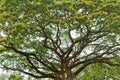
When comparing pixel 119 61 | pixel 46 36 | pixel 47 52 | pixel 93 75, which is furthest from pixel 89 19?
pixel 93 75

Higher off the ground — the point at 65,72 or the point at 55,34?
the point at 55,34

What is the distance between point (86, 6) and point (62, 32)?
2.89 m

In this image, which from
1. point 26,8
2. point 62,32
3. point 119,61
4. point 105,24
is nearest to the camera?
point 26,8

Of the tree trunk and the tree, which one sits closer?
the tree

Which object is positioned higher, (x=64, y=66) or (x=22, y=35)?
(x=22, y=35)

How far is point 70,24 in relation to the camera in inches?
458

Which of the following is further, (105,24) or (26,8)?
(105,24)

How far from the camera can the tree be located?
37.0 feet

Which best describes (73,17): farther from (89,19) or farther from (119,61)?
(119,61)

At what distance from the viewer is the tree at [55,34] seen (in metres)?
11.3

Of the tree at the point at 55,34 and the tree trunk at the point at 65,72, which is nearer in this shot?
the tree at the point at 55,34

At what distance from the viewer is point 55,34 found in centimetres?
1315

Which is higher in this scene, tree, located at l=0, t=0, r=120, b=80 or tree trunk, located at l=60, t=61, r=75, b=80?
tree, located at l=0, t=0, r=120, b=80

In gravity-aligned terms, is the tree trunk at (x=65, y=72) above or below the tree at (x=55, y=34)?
below
